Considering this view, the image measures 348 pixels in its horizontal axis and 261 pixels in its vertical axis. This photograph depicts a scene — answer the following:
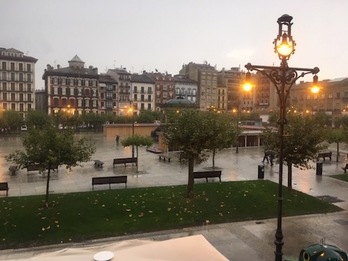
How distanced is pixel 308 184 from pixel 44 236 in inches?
637

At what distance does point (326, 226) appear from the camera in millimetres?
13461

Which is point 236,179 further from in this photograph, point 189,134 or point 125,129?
point 125,129

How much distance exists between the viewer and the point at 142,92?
103 meters

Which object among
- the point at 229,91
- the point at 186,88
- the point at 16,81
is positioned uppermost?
the point at 229,91

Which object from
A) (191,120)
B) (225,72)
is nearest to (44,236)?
(191,120)

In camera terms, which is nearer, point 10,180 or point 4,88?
point 10,180

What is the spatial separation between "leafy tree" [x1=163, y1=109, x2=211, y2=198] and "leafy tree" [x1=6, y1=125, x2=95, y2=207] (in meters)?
4.62

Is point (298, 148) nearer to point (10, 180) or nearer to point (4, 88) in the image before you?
point (10, 180)

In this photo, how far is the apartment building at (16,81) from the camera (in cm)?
8531

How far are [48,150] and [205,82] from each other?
99683 millimetres

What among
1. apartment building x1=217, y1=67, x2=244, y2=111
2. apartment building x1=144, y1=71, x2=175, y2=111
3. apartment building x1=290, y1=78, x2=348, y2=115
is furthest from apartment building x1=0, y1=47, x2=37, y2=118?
apartment building x1=290, y1=78, x2=348, y2=115

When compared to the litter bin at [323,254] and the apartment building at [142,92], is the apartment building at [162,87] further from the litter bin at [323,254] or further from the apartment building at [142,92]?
the litter bin at [323,254]

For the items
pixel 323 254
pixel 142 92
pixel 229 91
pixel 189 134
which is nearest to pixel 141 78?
pixel 142 92

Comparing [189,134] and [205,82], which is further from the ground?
[205,82]
